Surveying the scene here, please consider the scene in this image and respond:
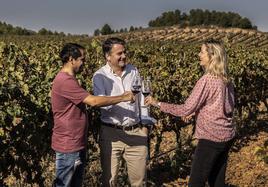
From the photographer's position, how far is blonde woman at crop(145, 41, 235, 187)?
4656 mm

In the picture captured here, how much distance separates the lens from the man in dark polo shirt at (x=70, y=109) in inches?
172

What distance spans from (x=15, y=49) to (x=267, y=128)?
737cm

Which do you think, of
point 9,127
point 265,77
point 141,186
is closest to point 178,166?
point 141,186

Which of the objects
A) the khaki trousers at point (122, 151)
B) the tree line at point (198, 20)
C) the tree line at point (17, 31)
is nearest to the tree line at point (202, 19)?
the tree line at point (198, 20)

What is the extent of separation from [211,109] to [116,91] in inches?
32.4

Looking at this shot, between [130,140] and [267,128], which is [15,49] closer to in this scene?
[130,140]

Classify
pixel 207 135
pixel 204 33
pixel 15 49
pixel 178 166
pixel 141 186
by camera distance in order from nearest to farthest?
1. pixel 207 135
2. pixel 141 186
3. pixel 15 49
4. pixel 178 166
5. pixel 204 33

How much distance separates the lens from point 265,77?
13391 mm

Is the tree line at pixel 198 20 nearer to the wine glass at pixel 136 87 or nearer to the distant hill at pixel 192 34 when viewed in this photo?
the distant hill at pixel 192 34

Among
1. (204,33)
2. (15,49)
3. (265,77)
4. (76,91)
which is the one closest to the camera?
(76,91)

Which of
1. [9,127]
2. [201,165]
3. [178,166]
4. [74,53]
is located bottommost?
[178,166]

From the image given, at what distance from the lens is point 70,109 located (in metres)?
4.43

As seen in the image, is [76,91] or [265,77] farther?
[265,77]

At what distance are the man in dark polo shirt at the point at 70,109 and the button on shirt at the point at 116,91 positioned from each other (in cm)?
31
